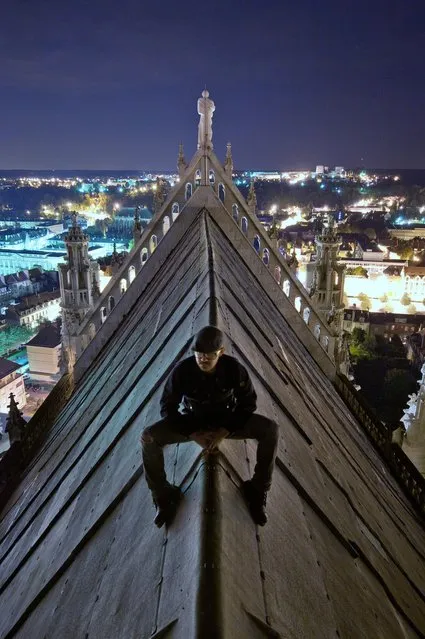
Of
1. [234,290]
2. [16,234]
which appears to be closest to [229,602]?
[234,290]

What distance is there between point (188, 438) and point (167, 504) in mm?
480

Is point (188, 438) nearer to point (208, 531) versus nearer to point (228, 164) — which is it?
point (208, 531)

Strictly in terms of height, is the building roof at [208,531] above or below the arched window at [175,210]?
below

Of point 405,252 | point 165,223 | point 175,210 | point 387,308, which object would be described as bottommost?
point 387,308

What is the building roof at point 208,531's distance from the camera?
291cm

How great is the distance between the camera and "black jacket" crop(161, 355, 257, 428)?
372cm

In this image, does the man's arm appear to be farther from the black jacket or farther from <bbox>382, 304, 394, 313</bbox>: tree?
<bbox>382, 304, 394, 313</bbox>: tree

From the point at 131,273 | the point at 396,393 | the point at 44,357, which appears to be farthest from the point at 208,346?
the point at 44,357

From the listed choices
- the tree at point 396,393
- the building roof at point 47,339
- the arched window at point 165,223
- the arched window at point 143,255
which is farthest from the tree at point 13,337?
the arched window at point 165,223

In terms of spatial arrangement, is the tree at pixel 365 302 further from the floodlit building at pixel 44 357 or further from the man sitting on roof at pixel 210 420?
the man sitting on roof at pixel 210 420

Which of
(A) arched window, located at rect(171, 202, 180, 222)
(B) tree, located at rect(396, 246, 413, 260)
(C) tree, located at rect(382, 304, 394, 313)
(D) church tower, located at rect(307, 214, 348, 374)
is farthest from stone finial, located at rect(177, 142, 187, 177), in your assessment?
(B) tree, located at rect(396, 246, 413, 260)

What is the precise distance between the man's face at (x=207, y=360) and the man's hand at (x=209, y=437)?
443 millimetres

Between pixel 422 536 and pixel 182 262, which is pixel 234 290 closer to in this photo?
pixel 182 262

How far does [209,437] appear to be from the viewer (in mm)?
3686
